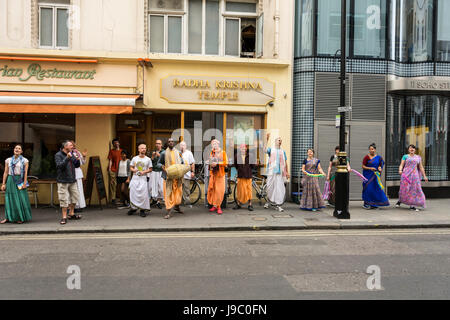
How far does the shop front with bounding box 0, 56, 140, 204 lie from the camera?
10734mm

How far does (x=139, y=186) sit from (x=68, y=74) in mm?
4737

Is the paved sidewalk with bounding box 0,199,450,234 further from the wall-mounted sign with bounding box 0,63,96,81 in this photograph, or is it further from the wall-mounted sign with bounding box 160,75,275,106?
the wall-mounted sign with bounding box 0,63,96,81

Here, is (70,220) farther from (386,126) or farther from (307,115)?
(386,126)

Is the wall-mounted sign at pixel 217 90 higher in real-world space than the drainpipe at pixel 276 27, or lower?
lower

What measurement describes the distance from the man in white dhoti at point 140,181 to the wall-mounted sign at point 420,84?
896 cm

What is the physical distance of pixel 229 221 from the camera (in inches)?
336

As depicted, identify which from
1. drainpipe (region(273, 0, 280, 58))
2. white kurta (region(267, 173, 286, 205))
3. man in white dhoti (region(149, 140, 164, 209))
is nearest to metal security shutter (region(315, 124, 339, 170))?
white kurta (region(267, 173, 286, 205))

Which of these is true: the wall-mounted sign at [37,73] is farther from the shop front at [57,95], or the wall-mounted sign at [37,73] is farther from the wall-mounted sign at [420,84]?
the wall-mounted sign at [420,84]

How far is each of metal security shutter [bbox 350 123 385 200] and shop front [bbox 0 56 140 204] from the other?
7.56 meters

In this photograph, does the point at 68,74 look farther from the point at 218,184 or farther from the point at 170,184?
the point at 218,184

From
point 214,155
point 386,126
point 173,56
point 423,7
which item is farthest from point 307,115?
point 423,7

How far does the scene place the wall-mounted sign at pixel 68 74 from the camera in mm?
10742

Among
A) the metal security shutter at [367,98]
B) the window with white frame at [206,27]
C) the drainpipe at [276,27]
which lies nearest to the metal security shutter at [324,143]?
the metal security shutter at [367,98]

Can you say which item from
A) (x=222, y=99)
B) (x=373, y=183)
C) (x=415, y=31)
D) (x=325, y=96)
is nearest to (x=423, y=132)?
(x=415, y=31)
